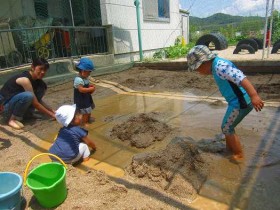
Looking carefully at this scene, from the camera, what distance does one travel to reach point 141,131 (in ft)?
14.0

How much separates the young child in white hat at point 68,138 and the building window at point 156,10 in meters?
10.7

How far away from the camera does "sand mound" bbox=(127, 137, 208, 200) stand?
2828 mm

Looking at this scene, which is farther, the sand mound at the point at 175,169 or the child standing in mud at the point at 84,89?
the child standing in mud at the point at 84,89

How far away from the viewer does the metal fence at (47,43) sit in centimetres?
855

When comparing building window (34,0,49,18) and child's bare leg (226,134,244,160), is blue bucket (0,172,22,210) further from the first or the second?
building window (34,0,49,18)

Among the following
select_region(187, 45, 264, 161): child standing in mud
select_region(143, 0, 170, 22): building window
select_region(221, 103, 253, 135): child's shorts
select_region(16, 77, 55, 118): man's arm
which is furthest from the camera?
select_region(143, 0, 170, 22): building window

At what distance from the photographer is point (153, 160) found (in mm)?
3240

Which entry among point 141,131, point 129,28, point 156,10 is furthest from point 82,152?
point 156,10

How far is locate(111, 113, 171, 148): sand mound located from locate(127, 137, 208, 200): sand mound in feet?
1.69

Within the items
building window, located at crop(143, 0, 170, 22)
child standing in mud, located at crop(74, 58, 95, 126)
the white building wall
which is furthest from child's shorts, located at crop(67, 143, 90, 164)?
building window, located at crop(143, 0, 170, 22)

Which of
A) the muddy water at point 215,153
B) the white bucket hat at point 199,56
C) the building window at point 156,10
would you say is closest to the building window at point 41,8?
the building window at point 156,10

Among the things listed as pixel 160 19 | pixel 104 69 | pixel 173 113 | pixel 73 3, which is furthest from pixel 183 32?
pixel 173 113

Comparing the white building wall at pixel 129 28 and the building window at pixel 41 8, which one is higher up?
the building window at pixel 41 8

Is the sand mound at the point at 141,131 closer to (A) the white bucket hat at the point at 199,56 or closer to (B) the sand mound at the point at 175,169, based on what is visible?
(B) the sand mound at the point at 175,169
